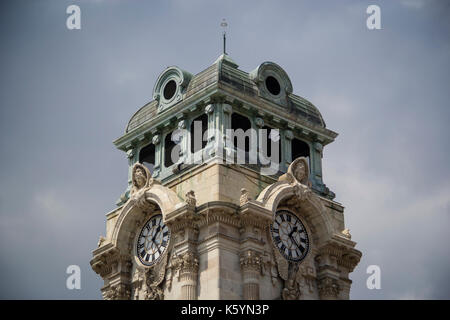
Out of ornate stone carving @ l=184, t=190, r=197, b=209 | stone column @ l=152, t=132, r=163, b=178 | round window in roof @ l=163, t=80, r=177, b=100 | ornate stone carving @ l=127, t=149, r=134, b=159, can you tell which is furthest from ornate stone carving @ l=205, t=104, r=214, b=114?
ornate stone carving @ l=127, t=149, r=134, b=159

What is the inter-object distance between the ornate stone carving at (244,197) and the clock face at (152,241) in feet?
13.8

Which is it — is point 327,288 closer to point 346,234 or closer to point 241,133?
point 346,234

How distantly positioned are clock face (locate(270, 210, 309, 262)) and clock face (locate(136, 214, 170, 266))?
Result: 5.54m

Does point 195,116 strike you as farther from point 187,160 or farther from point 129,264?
point 129,264

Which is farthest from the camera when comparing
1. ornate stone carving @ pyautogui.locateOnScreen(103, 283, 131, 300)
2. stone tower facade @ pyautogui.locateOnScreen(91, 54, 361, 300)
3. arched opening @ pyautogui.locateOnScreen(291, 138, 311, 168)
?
arched opening @ pyautogui.locateOnScreen(291, 138, 311, 168)

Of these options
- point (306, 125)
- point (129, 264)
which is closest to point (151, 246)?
point (129, 264)

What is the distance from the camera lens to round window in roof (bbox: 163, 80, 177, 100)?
66875 mm

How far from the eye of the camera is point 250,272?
58781 mm

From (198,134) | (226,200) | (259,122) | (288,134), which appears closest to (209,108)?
(198,134)

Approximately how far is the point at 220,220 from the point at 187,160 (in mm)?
5494

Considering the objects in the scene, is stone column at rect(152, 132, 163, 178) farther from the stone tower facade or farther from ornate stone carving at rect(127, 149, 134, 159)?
ornate stone carving at rect(127, 149, 134, 159)
